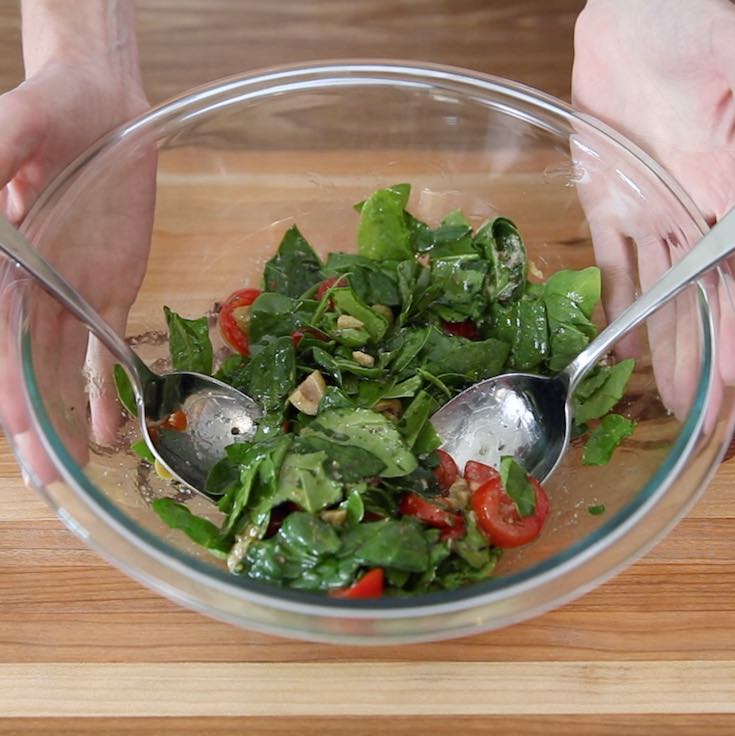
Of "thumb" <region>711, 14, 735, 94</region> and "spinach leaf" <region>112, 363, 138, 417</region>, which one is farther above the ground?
"thumb" <region>711, 14, 735, 94</region>

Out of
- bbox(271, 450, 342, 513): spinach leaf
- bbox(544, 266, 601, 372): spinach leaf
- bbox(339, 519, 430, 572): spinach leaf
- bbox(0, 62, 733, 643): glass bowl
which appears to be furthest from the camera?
bbox(544, 266, 601, 372): spinach leaf

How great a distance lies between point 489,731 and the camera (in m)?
1.47

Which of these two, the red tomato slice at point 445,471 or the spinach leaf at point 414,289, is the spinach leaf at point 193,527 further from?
the spinach leaf at point 414,289

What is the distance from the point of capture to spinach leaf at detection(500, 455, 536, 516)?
1.52 metres

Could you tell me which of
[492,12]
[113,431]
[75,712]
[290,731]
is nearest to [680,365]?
[290,731]

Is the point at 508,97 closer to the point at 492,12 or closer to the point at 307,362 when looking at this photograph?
the point at 307,362

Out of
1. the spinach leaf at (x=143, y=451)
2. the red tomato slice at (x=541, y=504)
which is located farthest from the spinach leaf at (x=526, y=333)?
the spinach leaf at (x=143, y=451)

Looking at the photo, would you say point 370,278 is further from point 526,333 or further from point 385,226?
point 526,333

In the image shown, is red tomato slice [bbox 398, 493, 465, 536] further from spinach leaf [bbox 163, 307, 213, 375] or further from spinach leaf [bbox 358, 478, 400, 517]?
spinach leaf [bbox 163, 307, 213, 375]

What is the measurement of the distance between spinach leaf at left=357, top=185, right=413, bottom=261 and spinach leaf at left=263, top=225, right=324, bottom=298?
0.43ft

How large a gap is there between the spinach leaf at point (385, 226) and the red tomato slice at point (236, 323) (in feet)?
0.99

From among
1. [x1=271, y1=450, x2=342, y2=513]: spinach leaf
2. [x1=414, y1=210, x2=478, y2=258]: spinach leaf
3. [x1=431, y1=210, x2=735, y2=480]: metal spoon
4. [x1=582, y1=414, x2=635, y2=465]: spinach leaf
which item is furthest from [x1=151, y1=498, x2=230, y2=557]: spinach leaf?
[x1=414, y1=210, x2=478, y2=258]: spinach leaf

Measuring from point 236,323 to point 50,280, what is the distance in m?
0.54

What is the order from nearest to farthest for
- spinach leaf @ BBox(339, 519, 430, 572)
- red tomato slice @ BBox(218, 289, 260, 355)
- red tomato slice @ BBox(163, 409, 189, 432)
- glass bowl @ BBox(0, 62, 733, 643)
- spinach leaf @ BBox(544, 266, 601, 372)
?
glass bowl @ BBox(0, 62, 733, 643), spinach leaf @ BBox(339, 519, 430, 572), red tomato slice @ BBox(163, 409, 189, 432), spinach leaf @ BBox(544, 266, 601, 372), red tomato slice @ BBox(218, 289, 260, 355)
